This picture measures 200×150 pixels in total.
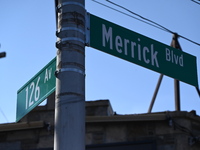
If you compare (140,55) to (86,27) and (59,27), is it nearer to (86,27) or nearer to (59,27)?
(86,27)

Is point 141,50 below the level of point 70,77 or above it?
above

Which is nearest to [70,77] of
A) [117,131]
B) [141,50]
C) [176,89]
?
[141,50]

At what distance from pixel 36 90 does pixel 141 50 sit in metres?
1.50

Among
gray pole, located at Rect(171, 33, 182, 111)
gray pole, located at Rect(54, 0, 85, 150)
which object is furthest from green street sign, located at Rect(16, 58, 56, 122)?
gray pole, located at Rect(171, 33, 182, 111)

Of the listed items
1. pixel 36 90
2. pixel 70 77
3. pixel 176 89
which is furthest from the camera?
pixel 176 89

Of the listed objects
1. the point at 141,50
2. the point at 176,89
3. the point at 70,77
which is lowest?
the point at 70,77

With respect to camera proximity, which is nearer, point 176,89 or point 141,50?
point 141,50

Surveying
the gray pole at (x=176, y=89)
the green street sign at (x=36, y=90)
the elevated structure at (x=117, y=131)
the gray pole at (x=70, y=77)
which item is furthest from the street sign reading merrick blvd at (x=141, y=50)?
the gray pole at (x=176, y=89)

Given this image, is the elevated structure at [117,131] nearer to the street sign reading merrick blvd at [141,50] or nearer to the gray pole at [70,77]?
the street sign reading merrick blvd at [141,50]

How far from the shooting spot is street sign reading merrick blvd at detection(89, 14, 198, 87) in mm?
5512

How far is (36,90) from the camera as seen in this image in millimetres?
5613

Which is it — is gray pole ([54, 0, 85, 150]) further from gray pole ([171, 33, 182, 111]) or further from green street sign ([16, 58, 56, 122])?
gray pole ([171, 33, 182, 111])

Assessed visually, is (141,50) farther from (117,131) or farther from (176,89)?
(176,89)

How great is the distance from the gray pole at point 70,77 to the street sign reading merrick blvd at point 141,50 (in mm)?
351
